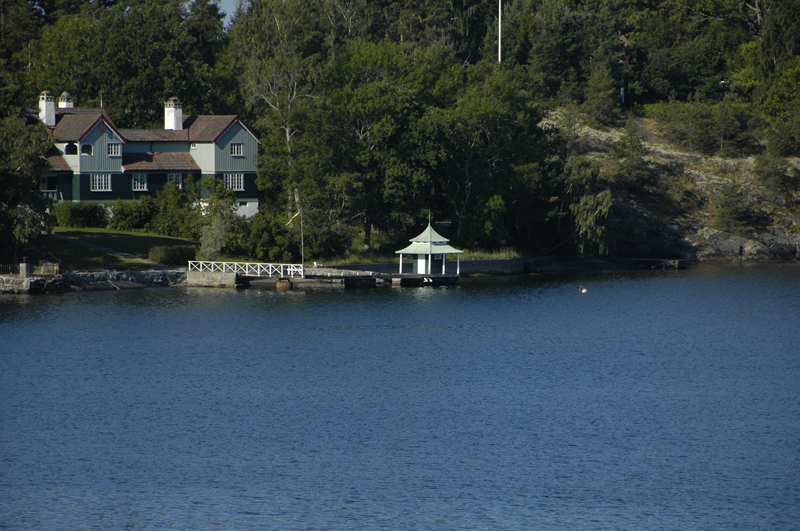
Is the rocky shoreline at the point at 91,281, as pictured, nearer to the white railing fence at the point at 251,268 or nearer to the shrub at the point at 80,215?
the white railing fence at the point at 251,268

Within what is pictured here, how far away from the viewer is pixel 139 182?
3297 inches

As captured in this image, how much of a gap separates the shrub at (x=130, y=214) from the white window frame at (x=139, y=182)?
9.16 ft

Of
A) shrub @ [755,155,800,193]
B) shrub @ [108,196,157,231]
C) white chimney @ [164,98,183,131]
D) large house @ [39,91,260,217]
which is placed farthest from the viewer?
shrub @ [755,155,800,193]

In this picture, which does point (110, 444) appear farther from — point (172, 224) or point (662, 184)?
point (662, 184)

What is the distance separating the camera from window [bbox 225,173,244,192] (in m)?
86.2

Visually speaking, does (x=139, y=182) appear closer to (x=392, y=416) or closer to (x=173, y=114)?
(x=173, y=114)

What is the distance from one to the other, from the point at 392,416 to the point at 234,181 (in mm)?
54352

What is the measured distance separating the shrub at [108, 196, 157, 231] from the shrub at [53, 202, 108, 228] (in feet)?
3.54

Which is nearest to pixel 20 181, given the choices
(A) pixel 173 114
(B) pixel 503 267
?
(A) pixel 173 114

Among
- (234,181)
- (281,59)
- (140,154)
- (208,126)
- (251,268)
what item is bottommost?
(251,268)

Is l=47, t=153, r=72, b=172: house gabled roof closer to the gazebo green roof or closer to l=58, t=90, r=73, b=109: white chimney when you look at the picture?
l=58, t=90, r=73, b=109: white chimney

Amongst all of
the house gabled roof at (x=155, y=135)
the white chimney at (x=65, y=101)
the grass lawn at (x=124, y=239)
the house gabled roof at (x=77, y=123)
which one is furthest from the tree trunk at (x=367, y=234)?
the white chimney at (x=65, y=101)

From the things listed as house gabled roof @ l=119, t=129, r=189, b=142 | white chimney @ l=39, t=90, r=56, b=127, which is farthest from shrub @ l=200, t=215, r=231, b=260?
white chimney @ l=39, t=90, r=56, b=127

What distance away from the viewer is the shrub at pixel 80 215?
255 feet
